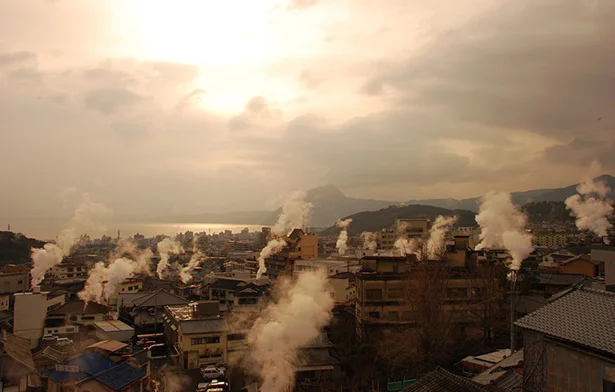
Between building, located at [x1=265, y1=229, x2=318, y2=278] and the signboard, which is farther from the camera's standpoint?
building, located at [x1=265, y1=229, x2=318, y2=278]

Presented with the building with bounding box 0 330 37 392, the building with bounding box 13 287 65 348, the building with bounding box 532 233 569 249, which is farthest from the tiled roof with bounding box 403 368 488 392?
the building with bounding box 532 233 569 249

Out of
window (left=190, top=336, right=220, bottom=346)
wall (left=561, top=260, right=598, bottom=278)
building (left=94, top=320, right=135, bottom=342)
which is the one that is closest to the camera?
window (left=190, top=336, right=220, bottom=346)

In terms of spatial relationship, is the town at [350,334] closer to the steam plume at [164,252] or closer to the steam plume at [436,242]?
the steam plume at [436,242]

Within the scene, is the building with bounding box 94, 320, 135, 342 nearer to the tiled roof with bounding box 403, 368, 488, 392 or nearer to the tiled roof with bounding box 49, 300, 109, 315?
the tiled roof with bounding box 49, 300, 109, 315

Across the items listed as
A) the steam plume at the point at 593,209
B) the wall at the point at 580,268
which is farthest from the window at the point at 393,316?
the steam plume at the point at 593,209

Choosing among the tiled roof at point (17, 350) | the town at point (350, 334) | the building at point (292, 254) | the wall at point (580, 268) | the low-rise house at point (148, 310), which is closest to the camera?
the town at point (350, 334)

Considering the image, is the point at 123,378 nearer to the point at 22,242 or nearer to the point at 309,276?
the point at 309,276

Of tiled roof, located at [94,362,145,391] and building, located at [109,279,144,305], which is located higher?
tiled roof, located at [94,362,145,391]
